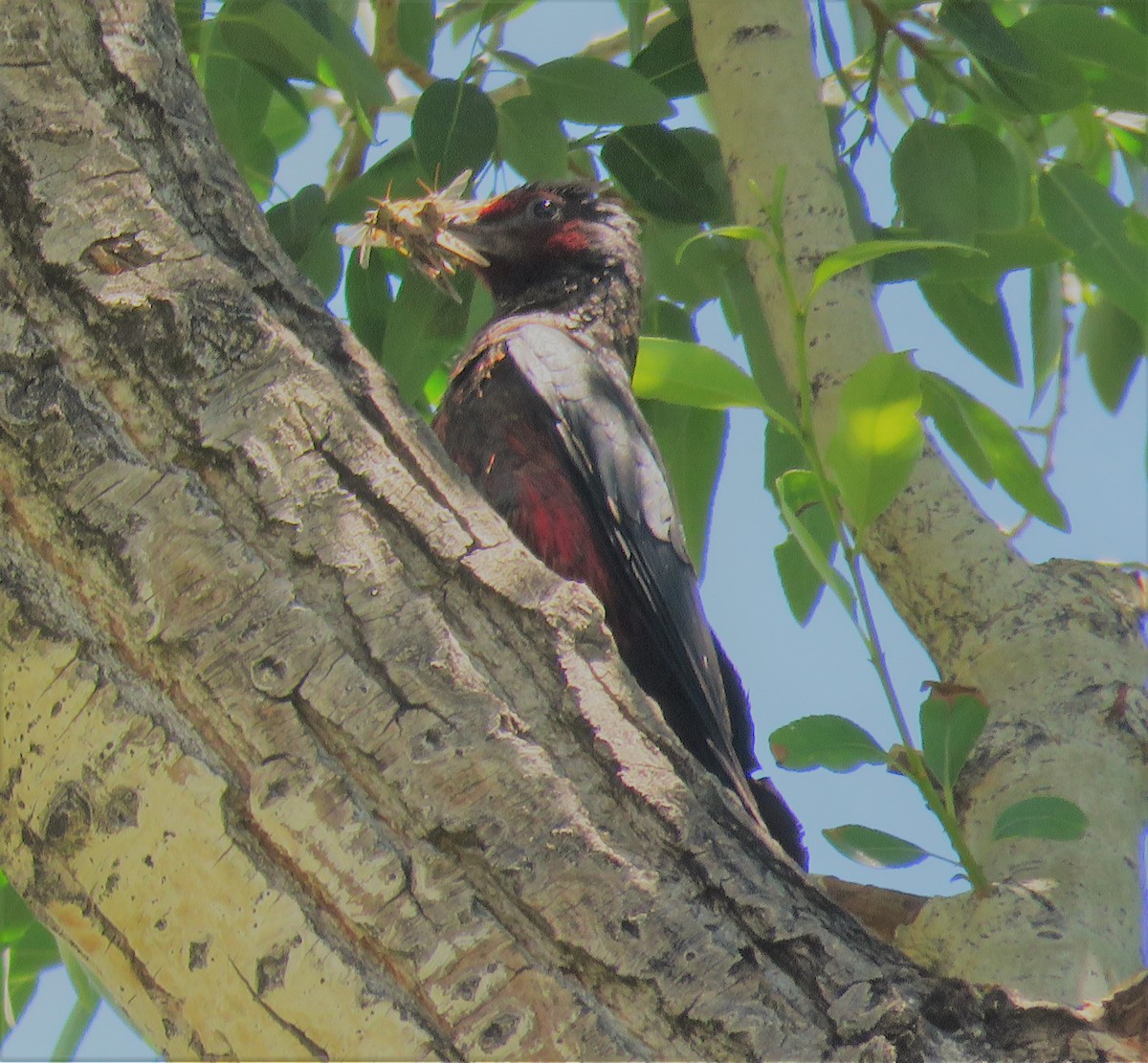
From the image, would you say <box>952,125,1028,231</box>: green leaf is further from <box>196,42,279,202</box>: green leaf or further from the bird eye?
<box>196,42,279,202</box>: green leaf

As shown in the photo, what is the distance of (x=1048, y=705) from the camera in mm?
2230

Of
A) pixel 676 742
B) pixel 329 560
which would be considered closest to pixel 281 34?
pixel 329 560

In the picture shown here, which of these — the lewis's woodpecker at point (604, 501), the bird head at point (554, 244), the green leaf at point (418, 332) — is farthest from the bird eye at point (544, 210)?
the green leaf at point (418, 332)

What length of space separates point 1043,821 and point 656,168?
5.26ft

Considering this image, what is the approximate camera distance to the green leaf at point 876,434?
1.85 meters

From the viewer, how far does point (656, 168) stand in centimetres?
292

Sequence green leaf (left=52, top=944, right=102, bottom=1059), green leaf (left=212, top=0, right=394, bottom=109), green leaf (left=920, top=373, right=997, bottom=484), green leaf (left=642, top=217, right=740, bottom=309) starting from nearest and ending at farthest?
green leaf (left=212, top=0, right=394, bottom=109)
green leaf (left=52, top=944, right=102, bottom=1059)
green leaf (left=920, top=373, right=997, bottom=484)
green leaf (left=642, top=217, right=740, bottom=309)

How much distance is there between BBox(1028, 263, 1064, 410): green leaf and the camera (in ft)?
10.6

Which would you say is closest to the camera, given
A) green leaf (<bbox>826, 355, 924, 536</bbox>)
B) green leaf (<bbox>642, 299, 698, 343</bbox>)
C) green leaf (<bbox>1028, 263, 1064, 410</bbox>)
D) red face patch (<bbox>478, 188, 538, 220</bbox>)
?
green leaf (<bbox>826, 355, 924, 536</bbox>)

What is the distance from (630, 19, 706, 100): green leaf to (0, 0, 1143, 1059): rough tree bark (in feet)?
5.45

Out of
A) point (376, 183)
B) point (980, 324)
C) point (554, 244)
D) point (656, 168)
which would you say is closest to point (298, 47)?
point (376, 183)

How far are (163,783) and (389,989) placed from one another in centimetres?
31

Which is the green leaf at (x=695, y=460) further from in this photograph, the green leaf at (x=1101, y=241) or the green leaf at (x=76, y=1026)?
the green leaf at (x=76, y=1026)

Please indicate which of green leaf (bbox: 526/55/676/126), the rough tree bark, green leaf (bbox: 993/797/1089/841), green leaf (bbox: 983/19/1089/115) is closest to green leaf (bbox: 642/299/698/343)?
green leaf (bbox: 526/55/676/126)
